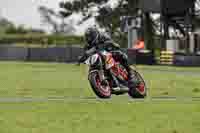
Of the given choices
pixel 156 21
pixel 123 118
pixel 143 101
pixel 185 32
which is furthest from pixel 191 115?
pixel 156 21

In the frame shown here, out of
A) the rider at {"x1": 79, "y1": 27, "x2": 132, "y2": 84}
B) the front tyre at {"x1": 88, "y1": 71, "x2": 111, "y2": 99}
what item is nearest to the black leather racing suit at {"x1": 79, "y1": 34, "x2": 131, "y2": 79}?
the rider at {"x1": 79, "y1": 27, "x2": 132, "y2": 84}

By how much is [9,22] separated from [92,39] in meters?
125

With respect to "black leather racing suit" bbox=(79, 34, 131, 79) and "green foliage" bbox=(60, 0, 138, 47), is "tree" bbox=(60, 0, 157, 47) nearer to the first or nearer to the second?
"green foliage" bbox=(60, 0, 138, 47)

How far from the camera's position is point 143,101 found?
14.8 meters

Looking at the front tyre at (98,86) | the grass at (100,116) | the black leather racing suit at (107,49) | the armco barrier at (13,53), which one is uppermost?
the black leather racing suit at (107,49)

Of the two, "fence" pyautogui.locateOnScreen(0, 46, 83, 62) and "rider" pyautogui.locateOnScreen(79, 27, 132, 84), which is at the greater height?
"rider" pyautogui.locateOnScreen(79, 27, 132, 84)

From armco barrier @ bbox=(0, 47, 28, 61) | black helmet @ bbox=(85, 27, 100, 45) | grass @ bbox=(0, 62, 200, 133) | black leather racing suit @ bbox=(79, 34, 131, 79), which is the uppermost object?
black helmet @ bbox=(85, 27, 100, 45)

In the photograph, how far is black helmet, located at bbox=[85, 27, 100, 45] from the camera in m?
14.2

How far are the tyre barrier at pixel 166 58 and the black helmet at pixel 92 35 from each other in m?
34.4

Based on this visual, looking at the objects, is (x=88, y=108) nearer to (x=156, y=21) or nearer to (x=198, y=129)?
(x=198, y=129)

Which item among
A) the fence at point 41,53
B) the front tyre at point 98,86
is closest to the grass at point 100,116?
the front tyre at point 98,86

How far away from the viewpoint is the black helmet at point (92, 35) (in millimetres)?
14164

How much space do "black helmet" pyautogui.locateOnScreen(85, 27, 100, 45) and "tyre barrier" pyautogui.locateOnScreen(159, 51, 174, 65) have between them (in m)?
34.4

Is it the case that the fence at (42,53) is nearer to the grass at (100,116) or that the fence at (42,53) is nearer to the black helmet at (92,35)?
the black helmet at (92,35)
